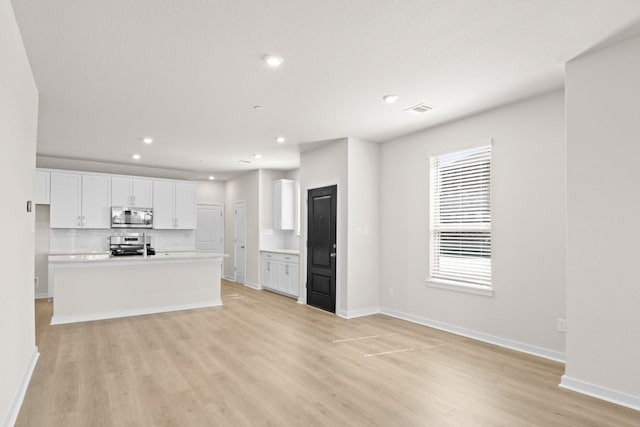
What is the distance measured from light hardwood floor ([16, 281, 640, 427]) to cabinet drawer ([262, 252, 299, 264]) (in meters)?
2.12

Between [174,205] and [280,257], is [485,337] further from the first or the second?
[174,205]

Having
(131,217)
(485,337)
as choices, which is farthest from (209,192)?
(485,337)

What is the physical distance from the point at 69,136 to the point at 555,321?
6.79 meters

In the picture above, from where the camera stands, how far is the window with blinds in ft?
14.9

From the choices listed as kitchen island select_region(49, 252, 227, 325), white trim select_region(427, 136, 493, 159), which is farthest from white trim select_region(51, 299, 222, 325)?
white trim select_region(427, 136, 493, 159)

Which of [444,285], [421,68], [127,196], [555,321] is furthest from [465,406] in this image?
[127,196]

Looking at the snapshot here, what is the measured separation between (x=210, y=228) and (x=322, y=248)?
188 inches

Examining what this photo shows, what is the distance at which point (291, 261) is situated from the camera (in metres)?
7.24

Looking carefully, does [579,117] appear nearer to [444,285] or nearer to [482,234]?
[482,234]

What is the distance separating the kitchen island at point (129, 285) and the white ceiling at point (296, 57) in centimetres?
200

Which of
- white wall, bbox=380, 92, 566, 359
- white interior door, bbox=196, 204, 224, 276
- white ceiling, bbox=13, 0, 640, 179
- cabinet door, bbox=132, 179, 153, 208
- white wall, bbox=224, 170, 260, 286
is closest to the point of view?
white ceiling, bbox=13, 0, 640, 179

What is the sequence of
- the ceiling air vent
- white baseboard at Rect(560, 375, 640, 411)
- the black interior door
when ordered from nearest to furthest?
white baseboard at Rect(560, 375, 640, 411) → the ceiling air vent → the black interior door

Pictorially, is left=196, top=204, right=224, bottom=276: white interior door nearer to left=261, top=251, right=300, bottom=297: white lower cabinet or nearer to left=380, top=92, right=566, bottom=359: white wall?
left=261, top=251, right=300, bottom=297: white lower cabinet

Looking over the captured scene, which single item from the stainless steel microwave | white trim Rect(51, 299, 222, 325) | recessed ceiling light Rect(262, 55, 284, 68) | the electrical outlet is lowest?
white trim Rect(51, 299, 222, 325)
